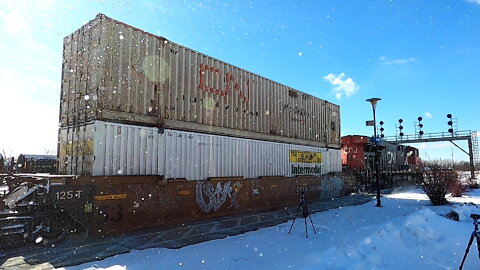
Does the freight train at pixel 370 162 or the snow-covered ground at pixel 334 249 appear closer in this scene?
the snow-covered ground at pixel 334 249

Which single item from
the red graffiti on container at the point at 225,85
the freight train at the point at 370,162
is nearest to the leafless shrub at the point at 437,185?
the freight train at the point at 370,162

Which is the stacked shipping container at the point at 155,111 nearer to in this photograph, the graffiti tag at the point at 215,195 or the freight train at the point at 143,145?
the freight train at the point at 143,145

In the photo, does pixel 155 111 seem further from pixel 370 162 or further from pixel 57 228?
pixel 370 162

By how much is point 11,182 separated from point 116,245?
373cm

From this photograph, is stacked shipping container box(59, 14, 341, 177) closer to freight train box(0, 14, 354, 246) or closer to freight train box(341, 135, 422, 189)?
freight train box(0, 14, 354, 246)

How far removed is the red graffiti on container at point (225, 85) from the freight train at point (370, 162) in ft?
39.3

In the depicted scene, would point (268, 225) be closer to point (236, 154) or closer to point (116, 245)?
point (236, 154)

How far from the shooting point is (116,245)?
7.34 meters

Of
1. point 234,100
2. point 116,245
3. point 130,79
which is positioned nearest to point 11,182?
point 116,245

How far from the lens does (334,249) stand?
6.48 meters

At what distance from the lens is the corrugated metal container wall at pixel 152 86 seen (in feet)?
29.4

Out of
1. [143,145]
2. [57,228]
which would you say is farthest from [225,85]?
[57,228]

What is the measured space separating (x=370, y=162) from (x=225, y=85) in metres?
15.9

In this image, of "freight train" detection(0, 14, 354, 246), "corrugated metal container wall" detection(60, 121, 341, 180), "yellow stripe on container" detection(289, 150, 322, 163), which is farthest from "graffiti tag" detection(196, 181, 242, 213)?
"yellow stripe on container" detection(289, 150, 322, 163)
